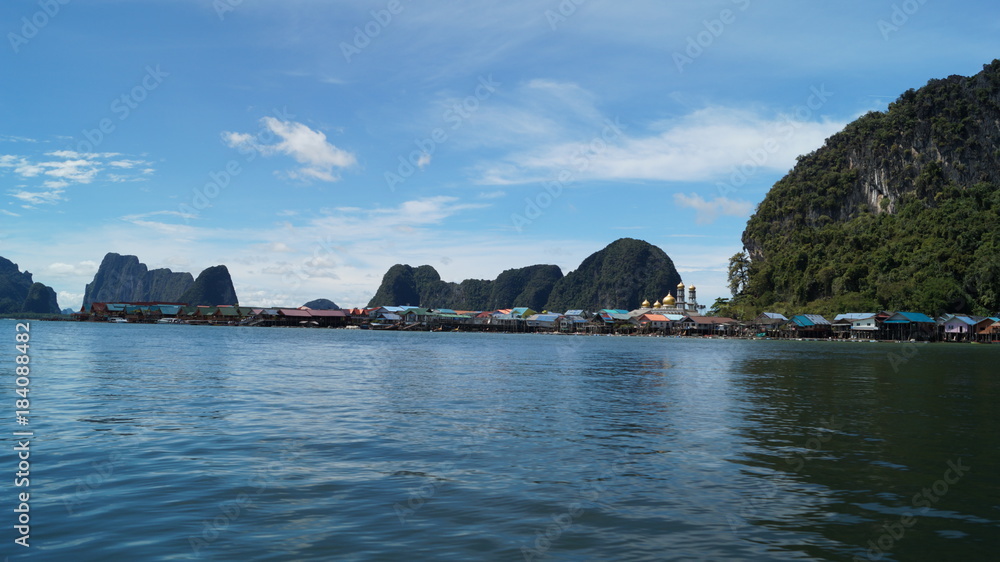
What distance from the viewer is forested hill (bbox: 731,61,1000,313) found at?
111500 mm

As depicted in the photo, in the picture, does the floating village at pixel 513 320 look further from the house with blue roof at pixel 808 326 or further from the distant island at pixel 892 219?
the distant island at pixel 892 219

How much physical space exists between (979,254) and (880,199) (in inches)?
1764

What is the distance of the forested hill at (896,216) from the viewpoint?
111500 millimetres

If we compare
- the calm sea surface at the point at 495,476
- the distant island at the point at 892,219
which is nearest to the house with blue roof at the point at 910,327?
the distant island at the point at 892,219

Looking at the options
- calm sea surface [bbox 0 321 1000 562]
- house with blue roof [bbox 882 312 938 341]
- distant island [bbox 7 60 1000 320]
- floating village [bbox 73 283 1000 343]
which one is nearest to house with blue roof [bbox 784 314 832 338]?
floating village [bbox 73 283 1000 343]

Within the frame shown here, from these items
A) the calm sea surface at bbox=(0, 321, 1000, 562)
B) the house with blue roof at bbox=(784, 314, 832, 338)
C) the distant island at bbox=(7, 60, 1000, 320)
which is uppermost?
the distant island at bbox=(7, 60, 1000, 320)

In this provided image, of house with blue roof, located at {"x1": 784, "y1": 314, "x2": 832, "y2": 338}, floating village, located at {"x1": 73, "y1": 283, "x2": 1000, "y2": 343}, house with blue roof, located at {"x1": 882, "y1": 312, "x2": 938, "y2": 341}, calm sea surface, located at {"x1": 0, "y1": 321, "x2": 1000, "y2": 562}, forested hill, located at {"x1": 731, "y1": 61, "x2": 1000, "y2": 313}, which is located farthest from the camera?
floating village, located at {"x1": 73, "y1": 283, "x2": 1000, "y2": 343}

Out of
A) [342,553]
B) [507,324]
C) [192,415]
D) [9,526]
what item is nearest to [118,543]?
[9,526]

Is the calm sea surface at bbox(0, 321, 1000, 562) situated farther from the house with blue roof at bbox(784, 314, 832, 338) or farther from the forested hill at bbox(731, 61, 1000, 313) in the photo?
the forested hill at bbox(731, 61, 1000, 313)

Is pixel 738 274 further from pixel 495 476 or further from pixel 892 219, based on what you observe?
pixel 495 476

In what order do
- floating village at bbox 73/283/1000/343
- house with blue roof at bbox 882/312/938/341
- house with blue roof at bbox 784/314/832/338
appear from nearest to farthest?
house with blue roof at bbox 882/312/938/341
house with blue roof at bbox 784/314/832/338
floating village at bbox 73/283/1000/343

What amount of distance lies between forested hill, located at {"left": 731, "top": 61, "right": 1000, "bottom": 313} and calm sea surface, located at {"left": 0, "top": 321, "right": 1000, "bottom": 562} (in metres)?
106

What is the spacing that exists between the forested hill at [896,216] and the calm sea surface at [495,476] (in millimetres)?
106152

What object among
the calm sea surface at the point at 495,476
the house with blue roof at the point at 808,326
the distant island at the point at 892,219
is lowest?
the calm sea surface at the point at 495,476
